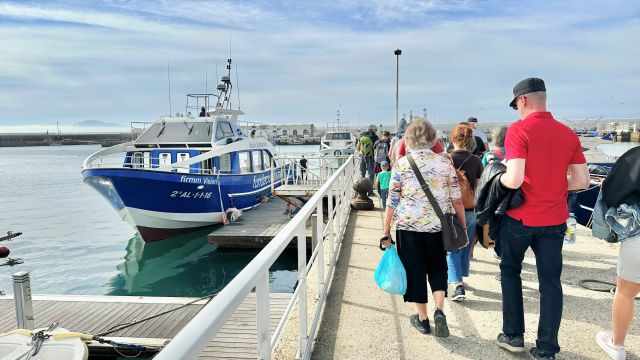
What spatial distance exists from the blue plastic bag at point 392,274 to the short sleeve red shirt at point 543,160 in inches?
36.7

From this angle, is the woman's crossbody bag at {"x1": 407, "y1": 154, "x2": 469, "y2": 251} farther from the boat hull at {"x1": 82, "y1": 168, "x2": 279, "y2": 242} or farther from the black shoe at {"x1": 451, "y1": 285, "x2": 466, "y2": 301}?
the boat hull at {"x1": 82, "y1": 168, "x2": 279, "y2": 242}

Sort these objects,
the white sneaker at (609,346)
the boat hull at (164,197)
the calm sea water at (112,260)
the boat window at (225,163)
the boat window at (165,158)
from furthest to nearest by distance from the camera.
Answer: the boat window at (225,163) < the boat window at (165,158) < the boat hull at (164,197) < the calm sea water at (112,260) < the white sneaker at (609,346)

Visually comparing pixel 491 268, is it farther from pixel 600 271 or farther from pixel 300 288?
pixel 300 288

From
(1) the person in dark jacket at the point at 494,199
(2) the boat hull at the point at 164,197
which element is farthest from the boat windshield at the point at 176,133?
(1) the person in dark jacket at the point at 494,199

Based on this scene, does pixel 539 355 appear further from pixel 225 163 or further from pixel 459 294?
pixel 225 163

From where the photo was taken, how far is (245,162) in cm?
1664

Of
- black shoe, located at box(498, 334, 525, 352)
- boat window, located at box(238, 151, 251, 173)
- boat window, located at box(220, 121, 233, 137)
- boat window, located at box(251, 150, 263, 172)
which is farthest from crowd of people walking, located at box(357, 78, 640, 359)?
boat window, located at box(251, 150, 263, 172)

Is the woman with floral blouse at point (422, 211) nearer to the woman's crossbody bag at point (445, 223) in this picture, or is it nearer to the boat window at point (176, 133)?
the woman's crossbody bag at point (445, 223)

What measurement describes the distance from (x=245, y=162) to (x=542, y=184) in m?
14.4

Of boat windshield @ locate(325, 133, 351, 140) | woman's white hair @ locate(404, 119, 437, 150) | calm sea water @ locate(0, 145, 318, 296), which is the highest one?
woman's white hair @ locate(404, 119, 437, 150)

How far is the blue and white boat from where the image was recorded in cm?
1312

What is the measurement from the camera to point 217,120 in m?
16.1

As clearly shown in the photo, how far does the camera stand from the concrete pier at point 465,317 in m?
3.31

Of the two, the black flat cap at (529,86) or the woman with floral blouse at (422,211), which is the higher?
the black flat cap at (529,86)
